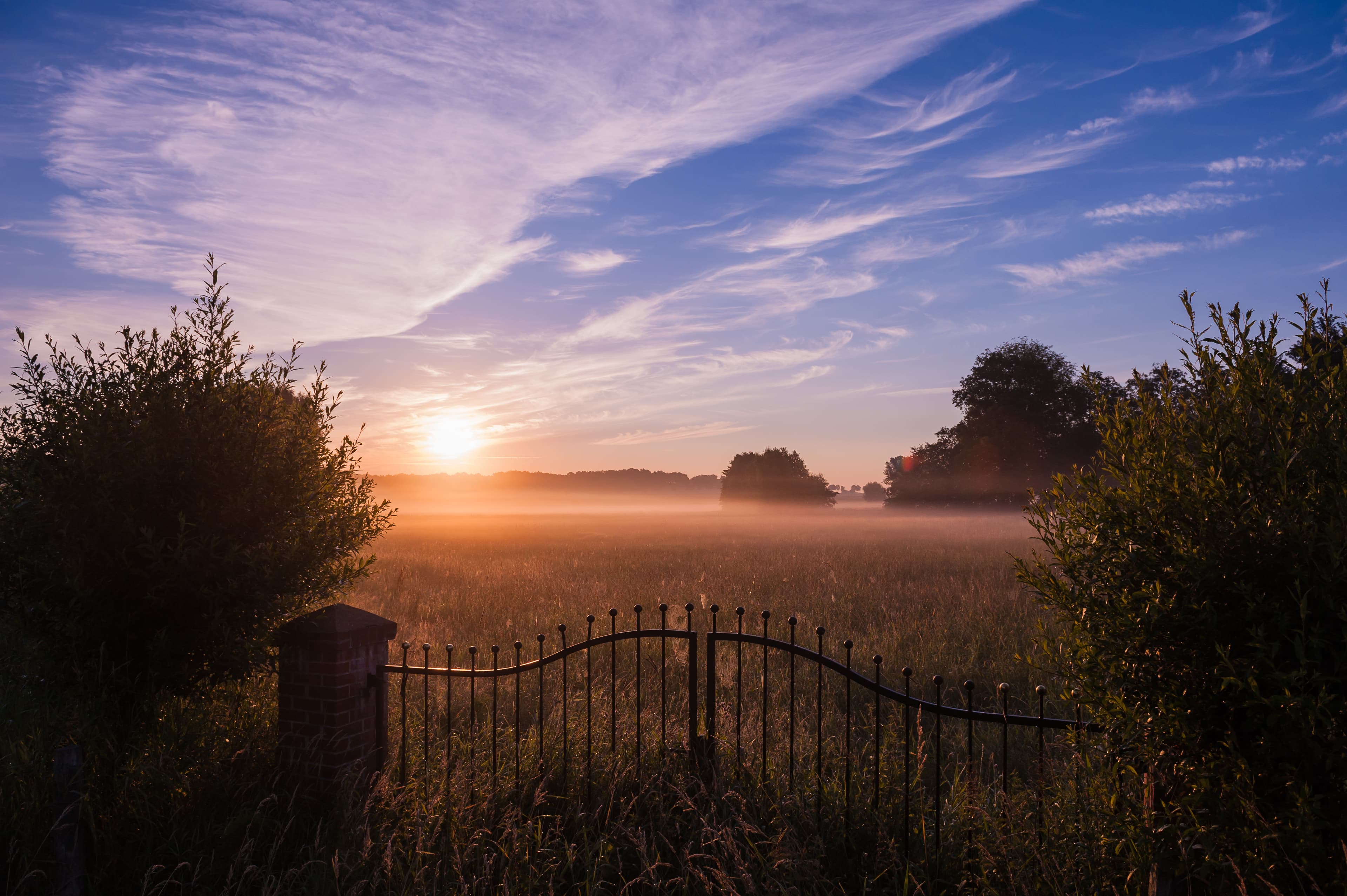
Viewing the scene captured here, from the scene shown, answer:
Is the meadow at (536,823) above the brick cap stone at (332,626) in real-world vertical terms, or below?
below

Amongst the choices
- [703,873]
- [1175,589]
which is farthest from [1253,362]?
[703,873]

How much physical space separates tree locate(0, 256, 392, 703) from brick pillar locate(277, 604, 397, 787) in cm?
26

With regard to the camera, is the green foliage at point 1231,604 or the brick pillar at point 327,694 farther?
the brick pillar at point 327,694

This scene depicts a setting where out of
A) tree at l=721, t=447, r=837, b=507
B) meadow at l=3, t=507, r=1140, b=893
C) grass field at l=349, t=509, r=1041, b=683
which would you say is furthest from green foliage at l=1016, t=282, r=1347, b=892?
tree at l=721, t=447, r=837, b=507

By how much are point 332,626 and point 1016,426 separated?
49588 millimetres

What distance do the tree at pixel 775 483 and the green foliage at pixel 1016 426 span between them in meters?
23.8

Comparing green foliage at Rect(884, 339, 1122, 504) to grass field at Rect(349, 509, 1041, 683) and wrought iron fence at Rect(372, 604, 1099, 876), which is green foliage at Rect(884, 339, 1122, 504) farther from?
wrought iron fence at Rect(372, 604, 1099, 876)

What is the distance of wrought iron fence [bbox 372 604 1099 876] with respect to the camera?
477cm

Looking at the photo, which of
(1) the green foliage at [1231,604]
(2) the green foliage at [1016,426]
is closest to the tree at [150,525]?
(1) the green foliage at [1231,604]

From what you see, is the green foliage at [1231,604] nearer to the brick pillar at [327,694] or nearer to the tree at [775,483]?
the brick pillar at [327,694]

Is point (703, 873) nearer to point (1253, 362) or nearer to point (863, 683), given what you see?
point (863, 683)

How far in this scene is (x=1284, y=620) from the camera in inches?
105

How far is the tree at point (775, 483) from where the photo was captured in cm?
7619

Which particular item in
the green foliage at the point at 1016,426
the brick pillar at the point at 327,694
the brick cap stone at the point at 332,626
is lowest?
the brick pillar at the point at 327,694
